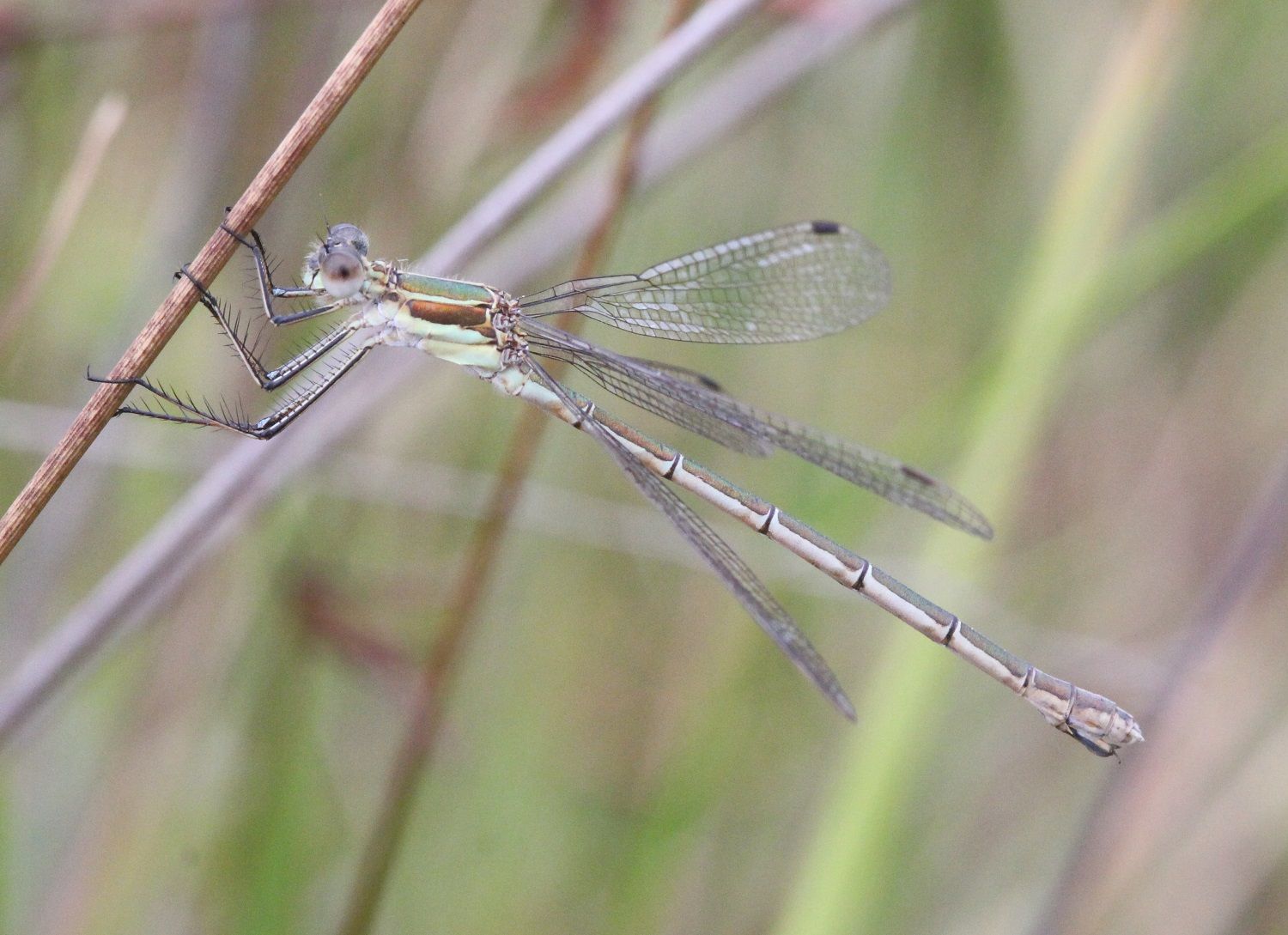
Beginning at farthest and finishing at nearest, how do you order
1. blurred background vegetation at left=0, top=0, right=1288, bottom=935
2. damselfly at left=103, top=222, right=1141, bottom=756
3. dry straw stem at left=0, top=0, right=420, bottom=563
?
blurred background vegetation at left=0, top=0, right=1288, bottom=935 < damselfly at left=103, top=222, right=1141, bottom=756 < dry straw stem at left=0, top=0, right=420, bottom=563

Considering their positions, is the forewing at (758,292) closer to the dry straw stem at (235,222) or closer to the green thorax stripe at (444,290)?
the green thorax stripe at (444,290)

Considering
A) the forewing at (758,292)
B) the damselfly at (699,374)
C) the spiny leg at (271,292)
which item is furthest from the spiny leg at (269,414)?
the forewing at (758,292)

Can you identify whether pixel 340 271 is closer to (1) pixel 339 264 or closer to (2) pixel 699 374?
(1) pixel 339 264

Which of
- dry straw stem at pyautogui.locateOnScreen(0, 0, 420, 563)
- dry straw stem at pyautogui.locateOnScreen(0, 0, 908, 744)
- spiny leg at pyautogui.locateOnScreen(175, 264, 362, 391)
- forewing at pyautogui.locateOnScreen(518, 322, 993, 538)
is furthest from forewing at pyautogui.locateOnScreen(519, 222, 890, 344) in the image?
dry straw stem at pyautogui.locateOnScreen(0, 0, 420, 563)

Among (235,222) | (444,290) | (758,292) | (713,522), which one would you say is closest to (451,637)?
(444,290)

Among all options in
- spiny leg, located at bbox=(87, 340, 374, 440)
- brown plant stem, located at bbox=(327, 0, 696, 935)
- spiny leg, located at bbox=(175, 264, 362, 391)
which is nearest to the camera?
spiny leg, located at bbox=(175, 264, 362, 391)

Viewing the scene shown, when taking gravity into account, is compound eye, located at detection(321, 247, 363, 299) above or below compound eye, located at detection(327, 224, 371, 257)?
below

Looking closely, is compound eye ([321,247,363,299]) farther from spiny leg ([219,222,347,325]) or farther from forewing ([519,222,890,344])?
forewing ([519,222,890,344])
